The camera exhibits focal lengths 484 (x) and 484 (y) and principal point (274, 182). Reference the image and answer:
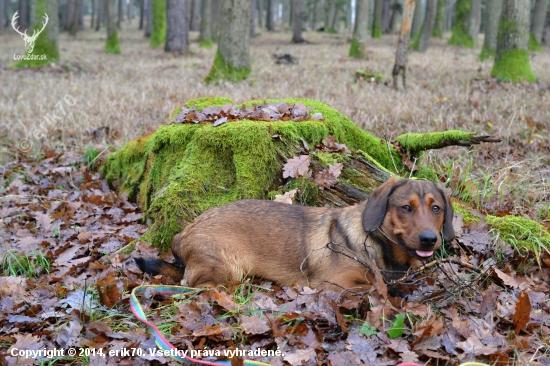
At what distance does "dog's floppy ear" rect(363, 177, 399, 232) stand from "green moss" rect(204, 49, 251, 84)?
11.2m

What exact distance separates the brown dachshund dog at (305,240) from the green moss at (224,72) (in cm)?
1054

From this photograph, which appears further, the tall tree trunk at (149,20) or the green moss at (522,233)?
the tall tree trunk at (149,20)

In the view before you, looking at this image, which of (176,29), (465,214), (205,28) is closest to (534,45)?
(205,28)

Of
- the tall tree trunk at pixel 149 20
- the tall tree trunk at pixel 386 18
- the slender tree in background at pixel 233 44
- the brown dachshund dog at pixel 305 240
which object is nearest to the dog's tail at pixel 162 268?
the brown dachshund dog at pixel 305 240

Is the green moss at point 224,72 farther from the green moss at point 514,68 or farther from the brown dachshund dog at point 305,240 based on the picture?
the brown dachshund dog at point 305,240

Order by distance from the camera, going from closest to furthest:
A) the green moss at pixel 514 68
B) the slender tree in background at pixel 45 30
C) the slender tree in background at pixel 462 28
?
the green moss at pixel 514 68
the slender tree in background at pixel 45 30
the slender tree in background at pixel 462 28

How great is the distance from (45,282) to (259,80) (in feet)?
38.0

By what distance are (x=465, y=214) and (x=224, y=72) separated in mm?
11072

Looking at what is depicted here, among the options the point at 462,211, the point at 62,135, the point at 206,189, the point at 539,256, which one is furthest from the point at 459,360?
the point at 62,135

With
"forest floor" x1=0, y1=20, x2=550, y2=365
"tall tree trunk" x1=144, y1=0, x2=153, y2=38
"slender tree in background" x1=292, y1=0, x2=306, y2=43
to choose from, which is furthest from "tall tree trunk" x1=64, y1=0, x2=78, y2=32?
"forest floor" x1=0, y1=20, x2=550, y2=365

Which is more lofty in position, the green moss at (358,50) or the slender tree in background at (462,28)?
the slender tree in background at (462,28)

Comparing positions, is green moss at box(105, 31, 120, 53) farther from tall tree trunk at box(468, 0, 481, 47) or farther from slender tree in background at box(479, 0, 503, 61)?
tall tree trunk at box(468, 0, 481, 47)

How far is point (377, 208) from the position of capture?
157 inches

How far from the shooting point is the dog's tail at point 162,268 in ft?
14.3
